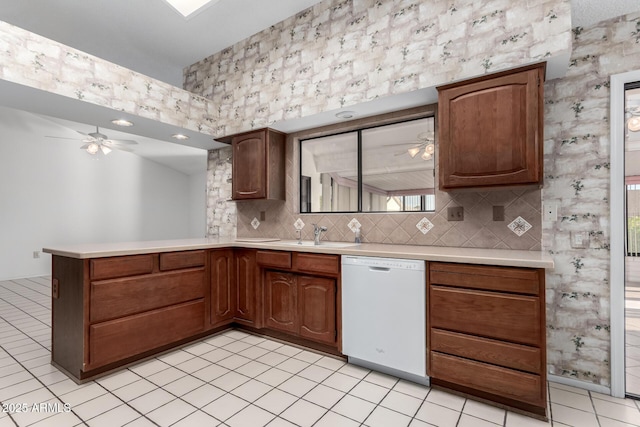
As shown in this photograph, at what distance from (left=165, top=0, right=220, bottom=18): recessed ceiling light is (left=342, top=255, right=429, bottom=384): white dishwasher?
2.73 metres

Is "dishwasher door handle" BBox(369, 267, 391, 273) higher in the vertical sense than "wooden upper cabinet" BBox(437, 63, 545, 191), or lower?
lower

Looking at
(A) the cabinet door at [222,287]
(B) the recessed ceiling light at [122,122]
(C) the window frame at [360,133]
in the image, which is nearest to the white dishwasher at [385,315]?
(C) the window frame at [360,133]

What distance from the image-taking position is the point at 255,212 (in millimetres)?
3898

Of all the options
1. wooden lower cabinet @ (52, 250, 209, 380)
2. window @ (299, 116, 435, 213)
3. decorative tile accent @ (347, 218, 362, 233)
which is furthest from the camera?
decorative tile accent @ (347, 218, 362, 233)

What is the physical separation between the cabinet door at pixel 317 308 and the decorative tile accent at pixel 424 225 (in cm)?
88

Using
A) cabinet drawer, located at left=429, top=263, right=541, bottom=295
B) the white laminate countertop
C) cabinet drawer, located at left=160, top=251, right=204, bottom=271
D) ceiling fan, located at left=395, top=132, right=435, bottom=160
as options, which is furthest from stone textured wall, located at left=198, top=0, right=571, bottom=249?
cabinet drawer, located at left=160, top=251, right=204, bottom=271

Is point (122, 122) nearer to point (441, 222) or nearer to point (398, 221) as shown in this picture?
point (398, 221)

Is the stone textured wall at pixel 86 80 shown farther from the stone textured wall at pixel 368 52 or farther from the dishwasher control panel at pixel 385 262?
the dishwasher control panel at pixel 385 262

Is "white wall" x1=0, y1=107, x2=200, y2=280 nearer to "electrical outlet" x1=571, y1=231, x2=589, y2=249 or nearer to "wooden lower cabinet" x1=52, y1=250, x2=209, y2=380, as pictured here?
"wooden lower cabinet" x1=52, y1=250, x2=209, y2=380

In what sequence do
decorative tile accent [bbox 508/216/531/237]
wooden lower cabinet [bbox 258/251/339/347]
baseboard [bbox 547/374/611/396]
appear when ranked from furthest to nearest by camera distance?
wooden lower cabinet [bbox 258/251/339/347], decorative tile accent [bbox 508/216/531/237], baseboard [bbox 547/374/611/396]

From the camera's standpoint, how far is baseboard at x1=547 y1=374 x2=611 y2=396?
2078 millimetres

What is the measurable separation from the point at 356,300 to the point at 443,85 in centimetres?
169

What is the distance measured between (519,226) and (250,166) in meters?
2.59

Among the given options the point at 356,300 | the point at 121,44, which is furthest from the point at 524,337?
the point at 121,44
